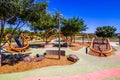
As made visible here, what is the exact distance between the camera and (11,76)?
30.2 ft

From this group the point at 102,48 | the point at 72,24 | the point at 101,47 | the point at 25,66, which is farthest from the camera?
the point at 72,24

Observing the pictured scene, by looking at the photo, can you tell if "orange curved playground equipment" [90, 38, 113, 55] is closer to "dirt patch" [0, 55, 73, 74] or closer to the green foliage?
"dirt patch" [0, 55, 73, 74]

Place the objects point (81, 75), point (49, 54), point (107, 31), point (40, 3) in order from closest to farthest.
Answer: point (81, 75)
point (40, 3)
point (49, 54)
point (107, 31)

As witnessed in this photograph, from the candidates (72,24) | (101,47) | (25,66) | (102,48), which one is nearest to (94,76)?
(25,66)

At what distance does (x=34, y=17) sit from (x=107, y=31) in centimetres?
4609

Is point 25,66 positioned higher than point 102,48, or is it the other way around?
point 102,48

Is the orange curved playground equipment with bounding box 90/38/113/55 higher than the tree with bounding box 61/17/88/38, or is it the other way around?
the tree with bounding box 61/17/88/38

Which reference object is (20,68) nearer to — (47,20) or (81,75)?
(81,75)

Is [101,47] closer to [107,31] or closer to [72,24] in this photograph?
[72,24]

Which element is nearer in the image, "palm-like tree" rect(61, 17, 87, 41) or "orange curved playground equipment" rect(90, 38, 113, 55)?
"orange curved playground equipment" rect(90, 38, 113, 55)

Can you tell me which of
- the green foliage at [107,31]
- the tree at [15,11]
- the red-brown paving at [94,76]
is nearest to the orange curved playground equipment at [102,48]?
the red-brown paving at [94,76]


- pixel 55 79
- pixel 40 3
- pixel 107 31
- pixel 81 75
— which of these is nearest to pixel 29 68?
pixel 55 79

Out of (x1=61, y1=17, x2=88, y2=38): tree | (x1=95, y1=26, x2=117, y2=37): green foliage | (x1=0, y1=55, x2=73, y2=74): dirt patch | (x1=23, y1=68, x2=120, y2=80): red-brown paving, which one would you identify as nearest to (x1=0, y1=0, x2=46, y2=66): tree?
(x1=0, y1=55, x2=73, y2=74): dirt patch

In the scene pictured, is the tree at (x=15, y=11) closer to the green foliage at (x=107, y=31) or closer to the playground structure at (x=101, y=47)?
the playground structure at (x=101, y=47)
